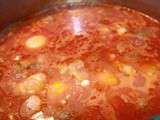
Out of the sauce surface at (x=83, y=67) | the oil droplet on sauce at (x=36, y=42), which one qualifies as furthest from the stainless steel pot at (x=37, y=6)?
the oil droplet on sauce at (x=36, y=42)

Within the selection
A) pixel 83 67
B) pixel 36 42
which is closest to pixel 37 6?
pixel 36 42

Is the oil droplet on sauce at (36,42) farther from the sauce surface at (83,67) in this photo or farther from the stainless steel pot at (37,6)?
the stainless steel pot at (37,6)

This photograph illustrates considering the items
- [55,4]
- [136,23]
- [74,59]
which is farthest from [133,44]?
[55,4]

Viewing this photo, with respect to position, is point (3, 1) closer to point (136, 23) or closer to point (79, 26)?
point (79, 26)

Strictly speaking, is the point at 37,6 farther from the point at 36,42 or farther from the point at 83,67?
→ the point at 83,67

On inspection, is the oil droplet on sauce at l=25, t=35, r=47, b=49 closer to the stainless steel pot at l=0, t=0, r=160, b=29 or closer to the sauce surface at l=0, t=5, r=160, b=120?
the sauce surface at l=0, t=5, r=160, b=120
